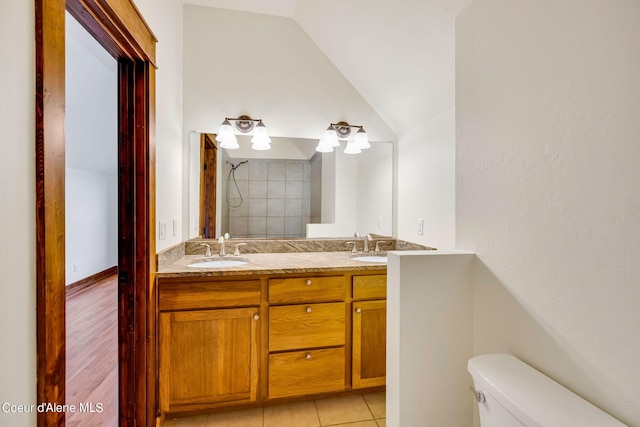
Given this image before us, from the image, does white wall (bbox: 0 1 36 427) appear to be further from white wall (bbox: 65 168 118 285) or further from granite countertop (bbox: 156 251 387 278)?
white wall (bbox: 65 168 118 285)

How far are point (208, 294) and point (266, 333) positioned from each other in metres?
0.41

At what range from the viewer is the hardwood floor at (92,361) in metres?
1.65

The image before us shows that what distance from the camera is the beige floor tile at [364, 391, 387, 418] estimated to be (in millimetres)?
1689

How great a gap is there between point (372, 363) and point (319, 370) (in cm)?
34

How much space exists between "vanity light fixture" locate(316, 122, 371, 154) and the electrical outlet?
4.17 feet

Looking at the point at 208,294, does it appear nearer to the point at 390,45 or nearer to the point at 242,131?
the point at 242,131

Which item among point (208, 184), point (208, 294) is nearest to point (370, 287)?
point (208, 294)

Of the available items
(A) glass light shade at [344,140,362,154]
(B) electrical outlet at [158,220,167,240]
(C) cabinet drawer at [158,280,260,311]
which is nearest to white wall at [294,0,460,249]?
(A) glass light shade at [344,140,362,154]

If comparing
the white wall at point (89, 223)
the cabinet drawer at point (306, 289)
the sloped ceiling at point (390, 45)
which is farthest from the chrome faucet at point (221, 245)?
the white wall at point (89, 223)

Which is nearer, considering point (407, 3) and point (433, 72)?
point (407, 3)

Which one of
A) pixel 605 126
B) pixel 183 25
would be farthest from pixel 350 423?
pixel 183 25

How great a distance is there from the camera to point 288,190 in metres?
2.34

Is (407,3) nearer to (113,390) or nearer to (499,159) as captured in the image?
(499,159)

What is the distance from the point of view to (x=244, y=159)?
226cm
